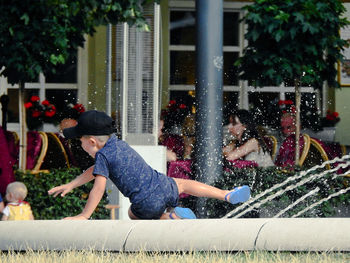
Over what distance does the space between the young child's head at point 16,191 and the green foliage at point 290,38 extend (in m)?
3.19

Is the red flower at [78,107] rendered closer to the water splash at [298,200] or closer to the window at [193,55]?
the window at [193,55]

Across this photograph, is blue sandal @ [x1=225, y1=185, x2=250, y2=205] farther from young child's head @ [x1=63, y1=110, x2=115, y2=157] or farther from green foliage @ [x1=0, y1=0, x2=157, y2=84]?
green foliage @ [x1=0, y1=0, x2=157, y2=84]

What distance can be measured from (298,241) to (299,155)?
4895mm

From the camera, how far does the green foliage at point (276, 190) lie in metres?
9.41

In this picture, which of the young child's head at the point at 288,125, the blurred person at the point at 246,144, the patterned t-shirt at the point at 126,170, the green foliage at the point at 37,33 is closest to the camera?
the patterned t-shirt at the point at 126,170

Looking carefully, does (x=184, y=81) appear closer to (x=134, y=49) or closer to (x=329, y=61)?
(x=329, y=61)

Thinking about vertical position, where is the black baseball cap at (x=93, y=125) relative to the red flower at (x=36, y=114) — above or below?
above

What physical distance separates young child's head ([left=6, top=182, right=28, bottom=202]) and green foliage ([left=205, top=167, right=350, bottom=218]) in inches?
66.9

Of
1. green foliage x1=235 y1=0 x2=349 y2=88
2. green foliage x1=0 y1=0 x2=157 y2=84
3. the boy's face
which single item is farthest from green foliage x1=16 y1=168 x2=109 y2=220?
the boy's face

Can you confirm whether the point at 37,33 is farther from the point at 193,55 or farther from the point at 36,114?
the point at 193,55

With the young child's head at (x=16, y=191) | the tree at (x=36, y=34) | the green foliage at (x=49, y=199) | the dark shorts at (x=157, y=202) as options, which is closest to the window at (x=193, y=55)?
the tree at (x=36, y=34)

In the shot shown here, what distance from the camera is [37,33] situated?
31.8ft

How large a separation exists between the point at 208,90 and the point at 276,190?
3.74ft

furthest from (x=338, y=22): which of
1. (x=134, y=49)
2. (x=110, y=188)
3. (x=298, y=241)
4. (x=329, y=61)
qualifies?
(x=298, y=241)
